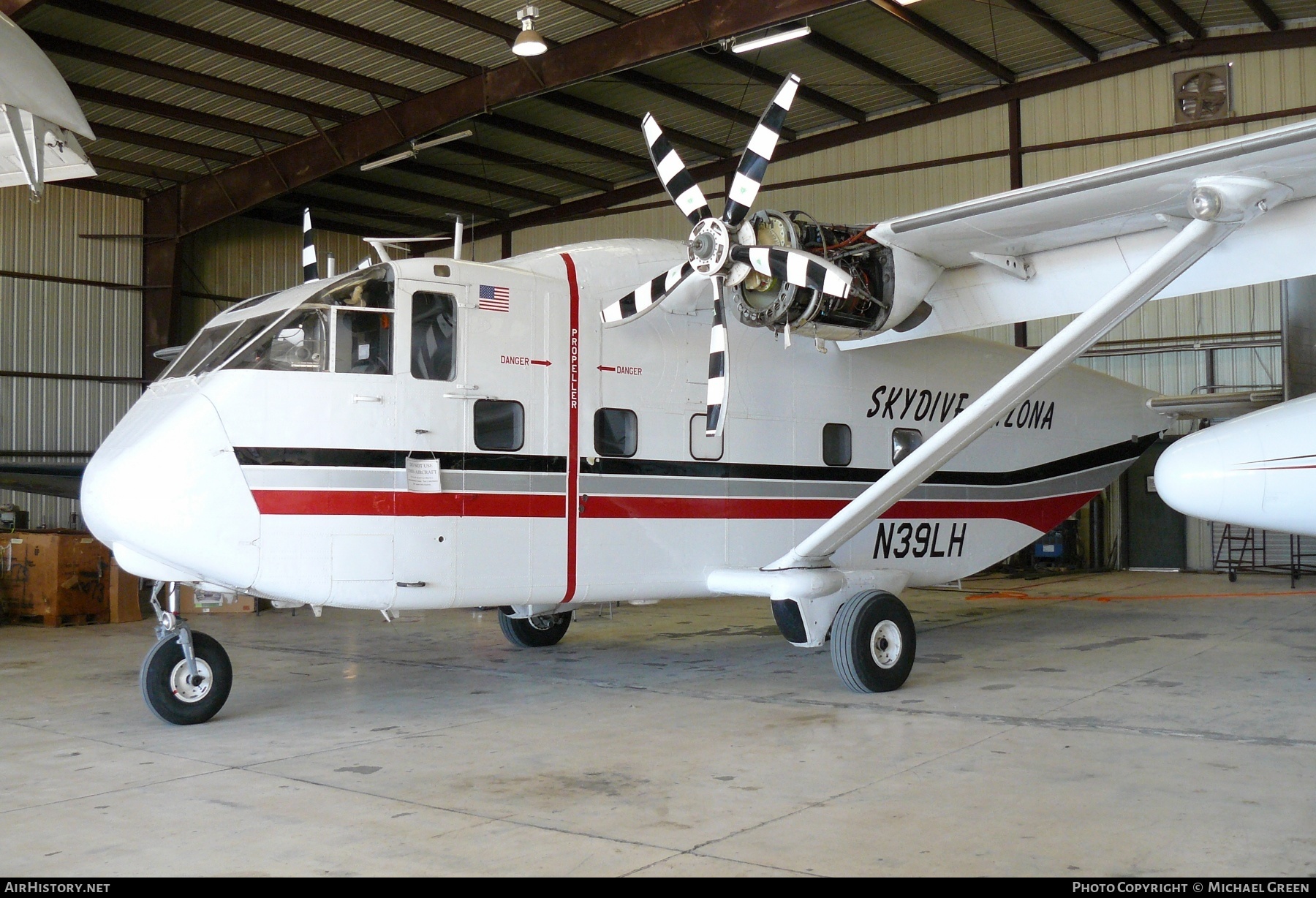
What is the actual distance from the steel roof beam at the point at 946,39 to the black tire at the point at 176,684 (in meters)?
14.0

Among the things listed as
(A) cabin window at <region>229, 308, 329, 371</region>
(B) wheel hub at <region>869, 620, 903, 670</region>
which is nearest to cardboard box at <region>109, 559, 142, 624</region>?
(A) cabin window at <region>229, 308, 329, 371</region>

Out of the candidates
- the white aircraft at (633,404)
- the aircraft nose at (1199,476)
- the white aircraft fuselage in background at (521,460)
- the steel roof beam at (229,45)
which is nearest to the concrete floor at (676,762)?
the white aircraft at (633,404)

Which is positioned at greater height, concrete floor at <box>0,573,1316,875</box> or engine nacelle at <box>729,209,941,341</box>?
engine nacelle at <box>729,209,941,341</box>

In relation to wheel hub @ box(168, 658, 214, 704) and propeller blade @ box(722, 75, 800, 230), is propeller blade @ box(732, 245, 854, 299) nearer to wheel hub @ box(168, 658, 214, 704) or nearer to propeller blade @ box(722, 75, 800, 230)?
propeller blade @ box(722, 75, 800, 230)

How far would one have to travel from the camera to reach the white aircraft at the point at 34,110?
9.35m

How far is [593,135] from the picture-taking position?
917 inches

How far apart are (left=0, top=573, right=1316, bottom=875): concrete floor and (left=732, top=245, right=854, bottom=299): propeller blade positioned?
3.34 metres

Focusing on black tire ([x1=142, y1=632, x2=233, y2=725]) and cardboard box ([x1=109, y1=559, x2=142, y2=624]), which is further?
cardboard box ([x1=109, y1=559, x2=142, y2=624])

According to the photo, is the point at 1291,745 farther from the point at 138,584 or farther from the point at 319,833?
the point at 138,584

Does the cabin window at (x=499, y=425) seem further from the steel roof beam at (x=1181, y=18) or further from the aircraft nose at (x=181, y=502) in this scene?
the steel roof beam at (x=1181, y=18)

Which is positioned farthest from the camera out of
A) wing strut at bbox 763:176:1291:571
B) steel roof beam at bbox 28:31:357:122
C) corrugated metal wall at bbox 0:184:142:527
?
corrugated metal wall at bbox 0:184:142:527

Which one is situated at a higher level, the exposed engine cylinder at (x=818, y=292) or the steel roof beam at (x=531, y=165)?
the steel roof beam at (x=531, y=165)

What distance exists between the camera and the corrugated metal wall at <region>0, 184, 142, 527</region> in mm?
21344
